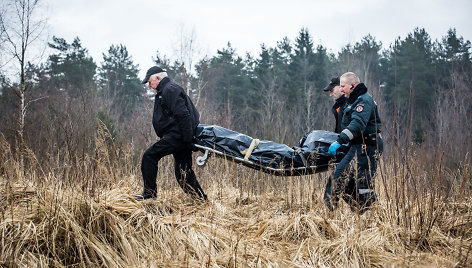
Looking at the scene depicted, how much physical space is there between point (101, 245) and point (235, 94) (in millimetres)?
25500

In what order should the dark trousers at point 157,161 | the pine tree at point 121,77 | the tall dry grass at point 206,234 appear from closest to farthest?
1. the tall dry grass at point 206,234
2. the dark trousers at point 157,161
3. the pine tree at point 121,77

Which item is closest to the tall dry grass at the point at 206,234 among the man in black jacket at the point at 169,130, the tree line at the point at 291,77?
the man in black jacket at the point at 169,130

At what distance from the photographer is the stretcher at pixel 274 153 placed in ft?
13.7

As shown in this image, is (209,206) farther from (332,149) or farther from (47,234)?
(47,234)

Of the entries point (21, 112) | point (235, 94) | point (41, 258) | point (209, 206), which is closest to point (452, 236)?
point (209, 206)

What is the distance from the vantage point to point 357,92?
165 inches

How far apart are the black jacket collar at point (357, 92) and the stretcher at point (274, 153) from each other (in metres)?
0.47

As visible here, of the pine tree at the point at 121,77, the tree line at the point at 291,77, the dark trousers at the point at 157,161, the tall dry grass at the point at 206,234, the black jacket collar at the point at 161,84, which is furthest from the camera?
the pine tree at the point at 121,77

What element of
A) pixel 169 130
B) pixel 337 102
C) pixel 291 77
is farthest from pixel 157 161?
pixel 291 77

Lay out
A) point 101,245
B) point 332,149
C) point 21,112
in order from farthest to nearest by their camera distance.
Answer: point 21,112
point 332,149
point 101,245

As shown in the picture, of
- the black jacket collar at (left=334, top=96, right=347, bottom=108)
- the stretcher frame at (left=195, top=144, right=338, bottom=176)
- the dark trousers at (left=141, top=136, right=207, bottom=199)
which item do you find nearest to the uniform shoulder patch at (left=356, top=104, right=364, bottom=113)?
the stretcher frame at (left=195, top=144, right=338, bottom=176)

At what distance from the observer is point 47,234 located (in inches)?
108

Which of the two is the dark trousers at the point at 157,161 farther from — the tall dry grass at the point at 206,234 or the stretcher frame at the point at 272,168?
the tall dry grass at the point at 206,234

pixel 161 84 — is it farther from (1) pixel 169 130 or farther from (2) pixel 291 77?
(2) pixel 291 77
